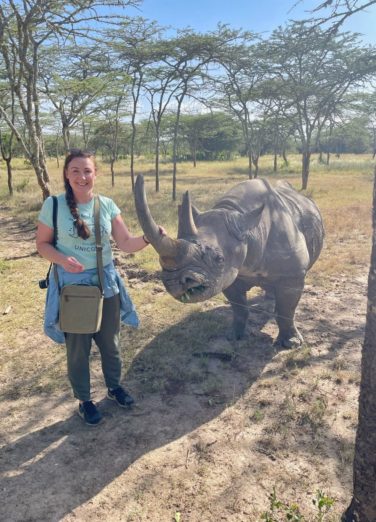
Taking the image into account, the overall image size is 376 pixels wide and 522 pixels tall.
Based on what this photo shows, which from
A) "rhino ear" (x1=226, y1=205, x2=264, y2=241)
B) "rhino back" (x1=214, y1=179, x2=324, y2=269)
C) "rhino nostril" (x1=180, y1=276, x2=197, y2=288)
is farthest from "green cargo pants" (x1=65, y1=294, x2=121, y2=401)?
"rhino back" (x1=214, y1=179, x2=324, y2=269)

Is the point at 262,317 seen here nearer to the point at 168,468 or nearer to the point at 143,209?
the point at 168,468

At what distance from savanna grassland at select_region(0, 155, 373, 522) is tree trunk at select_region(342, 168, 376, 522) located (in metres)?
0.20

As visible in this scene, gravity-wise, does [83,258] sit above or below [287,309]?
above

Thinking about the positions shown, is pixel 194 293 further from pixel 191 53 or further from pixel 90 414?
pixel 191 53

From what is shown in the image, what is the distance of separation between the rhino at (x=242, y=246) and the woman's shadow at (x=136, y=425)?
596mm

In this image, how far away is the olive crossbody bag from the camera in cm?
314

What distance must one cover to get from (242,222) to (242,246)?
0.25 metres

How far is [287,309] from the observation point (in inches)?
190

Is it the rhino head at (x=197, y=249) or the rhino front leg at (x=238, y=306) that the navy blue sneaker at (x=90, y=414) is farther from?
the rhino front leg at (x=238, y=306)

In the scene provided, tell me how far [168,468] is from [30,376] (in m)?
1.92

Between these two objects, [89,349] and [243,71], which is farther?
[243,71]

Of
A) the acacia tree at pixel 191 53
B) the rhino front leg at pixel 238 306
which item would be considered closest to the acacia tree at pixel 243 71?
the acacia tree at pixel 191 53

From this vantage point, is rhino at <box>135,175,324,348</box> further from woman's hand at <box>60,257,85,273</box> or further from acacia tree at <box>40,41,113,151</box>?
acacia tree at <box>40,41,113,151</box>

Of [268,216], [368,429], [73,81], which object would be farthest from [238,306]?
[73,81]
